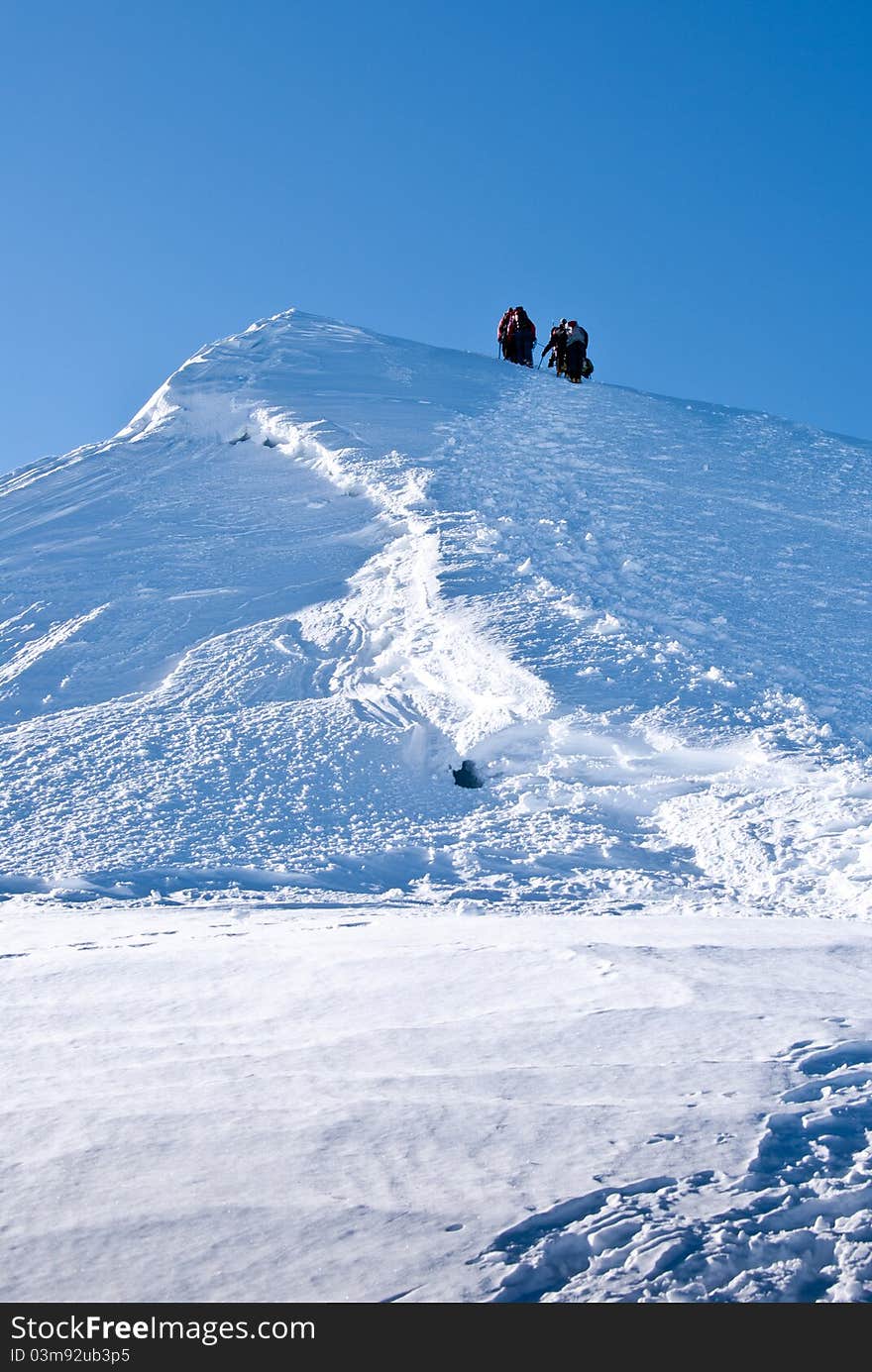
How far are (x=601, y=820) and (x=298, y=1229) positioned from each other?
429 centimetres

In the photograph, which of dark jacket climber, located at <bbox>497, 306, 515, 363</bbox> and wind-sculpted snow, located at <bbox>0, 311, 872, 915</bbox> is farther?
dark jacket climber, located at <bbox>497, 306, 515, 363</bbox>

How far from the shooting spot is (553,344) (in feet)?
63.7

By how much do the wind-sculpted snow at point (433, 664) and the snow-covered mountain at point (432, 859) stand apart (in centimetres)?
4

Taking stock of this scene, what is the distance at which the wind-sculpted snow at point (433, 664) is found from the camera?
20.2ft

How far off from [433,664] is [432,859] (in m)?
2.47

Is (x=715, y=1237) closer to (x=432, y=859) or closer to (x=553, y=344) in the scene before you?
(x=432, y=859)

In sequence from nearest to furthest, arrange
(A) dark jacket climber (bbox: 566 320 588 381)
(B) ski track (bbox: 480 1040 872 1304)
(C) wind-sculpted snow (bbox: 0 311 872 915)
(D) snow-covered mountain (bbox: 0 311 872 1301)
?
(B) ski track (bbox: 480 1040 872 1304) < (D) snow-covered mountain (bbox: 0 311 872 1301) < (C) wind-sculpted snow (bbox: 0 311 872 915) < (A) dark jacket climber (bbox: 566 320 588 381)

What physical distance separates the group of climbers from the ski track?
1681cm

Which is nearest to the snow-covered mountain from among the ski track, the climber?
the ski track

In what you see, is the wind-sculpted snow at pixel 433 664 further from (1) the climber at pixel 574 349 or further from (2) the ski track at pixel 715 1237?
(1) the climber at pixel 574 349

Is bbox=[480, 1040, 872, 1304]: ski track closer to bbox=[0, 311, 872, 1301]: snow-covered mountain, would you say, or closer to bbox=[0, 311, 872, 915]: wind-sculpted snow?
bbox=[0, 311, 872, 1301]: snow-covered mountain

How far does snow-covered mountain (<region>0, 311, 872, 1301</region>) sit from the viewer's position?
102 inches

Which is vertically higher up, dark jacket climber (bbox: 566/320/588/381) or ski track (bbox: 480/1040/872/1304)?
dark jacket climber (bbox: 566/320/588/381)

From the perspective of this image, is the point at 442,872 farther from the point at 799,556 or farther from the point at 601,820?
the point at 799,556
